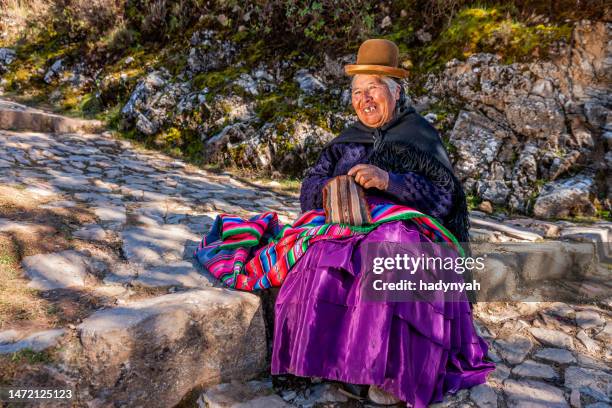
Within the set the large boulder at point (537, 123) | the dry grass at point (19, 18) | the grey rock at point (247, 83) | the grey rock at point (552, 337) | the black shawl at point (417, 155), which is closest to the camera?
the black shawl at point (417, 155)

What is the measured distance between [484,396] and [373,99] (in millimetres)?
1675

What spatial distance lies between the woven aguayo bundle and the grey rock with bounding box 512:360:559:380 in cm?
113

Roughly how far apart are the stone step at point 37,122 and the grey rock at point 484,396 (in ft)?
23.0

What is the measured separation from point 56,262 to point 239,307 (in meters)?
1.14

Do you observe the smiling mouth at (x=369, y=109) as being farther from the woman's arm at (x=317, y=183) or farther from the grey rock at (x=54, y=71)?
the grey rock at (x=54, y=71)

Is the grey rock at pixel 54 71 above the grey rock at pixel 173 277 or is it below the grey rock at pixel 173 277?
above

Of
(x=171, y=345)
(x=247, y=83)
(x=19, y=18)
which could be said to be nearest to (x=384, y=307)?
(x=171, y=345)

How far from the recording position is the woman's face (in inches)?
91.8

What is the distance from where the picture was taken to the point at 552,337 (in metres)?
2.43

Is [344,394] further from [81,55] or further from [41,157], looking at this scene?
[81,55]

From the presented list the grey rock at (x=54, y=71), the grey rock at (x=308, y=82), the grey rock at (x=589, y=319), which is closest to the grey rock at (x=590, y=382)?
the grey rock at (x=589, y=319)

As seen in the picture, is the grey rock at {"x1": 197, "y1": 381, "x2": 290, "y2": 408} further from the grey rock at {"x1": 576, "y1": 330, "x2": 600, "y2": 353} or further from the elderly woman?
the grey rock at {"x1": 576, "y1": 330, "x2": 600, "y2": 353}

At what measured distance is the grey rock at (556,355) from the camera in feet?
7.16

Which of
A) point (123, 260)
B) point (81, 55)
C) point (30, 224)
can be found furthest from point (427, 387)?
point (81, 55)
